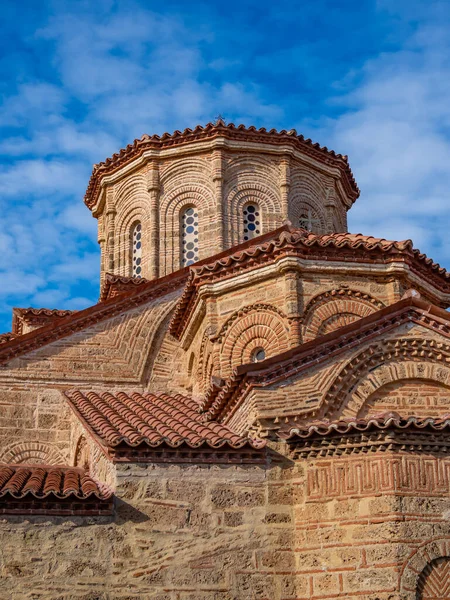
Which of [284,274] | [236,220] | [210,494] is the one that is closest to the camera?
[210,494]

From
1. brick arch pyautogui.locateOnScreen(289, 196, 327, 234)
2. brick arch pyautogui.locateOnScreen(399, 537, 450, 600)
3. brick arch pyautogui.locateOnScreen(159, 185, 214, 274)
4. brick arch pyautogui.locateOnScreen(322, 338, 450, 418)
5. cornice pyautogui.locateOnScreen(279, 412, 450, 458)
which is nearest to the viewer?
brick arch pyautogui.locateOnScreen(399, 537, 450, 600)

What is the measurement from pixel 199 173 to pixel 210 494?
8182 millimetres

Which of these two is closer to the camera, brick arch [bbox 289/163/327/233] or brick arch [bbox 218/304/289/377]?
brick arch [bbox 218/304/289/377]

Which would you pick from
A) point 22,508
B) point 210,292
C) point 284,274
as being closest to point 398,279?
point 284,274

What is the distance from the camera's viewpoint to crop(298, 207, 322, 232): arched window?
55.1ft

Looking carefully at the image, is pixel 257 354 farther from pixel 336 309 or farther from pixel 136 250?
pixel 136 250

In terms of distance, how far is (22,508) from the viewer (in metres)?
9.07

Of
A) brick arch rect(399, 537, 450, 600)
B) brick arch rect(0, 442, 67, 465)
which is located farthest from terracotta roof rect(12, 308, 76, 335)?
brick arch rect(399, 537, 450, 600)

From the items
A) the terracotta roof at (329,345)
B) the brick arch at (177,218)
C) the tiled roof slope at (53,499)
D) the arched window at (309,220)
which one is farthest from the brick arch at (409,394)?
the arched window at (309,220)

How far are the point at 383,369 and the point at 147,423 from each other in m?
2.71

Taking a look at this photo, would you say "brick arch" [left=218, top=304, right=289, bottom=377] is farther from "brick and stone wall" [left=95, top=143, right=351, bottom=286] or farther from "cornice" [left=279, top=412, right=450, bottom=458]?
"brick and stone wall" [left=95, top=143, right=351, bottom=286]

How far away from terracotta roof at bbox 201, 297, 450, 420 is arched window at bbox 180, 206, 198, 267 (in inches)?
234

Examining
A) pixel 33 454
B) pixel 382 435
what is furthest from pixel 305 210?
pixel 382 435

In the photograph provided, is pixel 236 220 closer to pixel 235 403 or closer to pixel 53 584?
pixel 235 403
